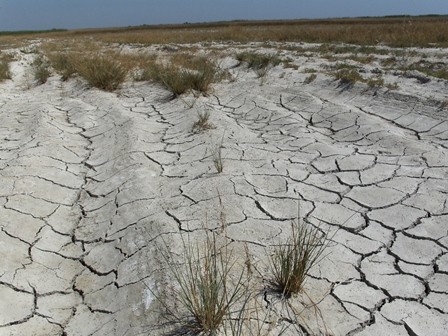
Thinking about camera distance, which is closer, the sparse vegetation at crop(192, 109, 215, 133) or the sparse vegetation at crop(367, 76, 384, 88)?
the sparse vegetation at crop(192, 109, 215, 133)

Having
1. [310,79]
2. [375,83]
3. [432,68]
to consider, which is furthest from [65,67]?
[432,68]

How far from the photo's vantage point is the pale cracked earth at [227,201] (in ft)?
6.48

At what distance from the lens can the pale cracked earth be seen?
197 cm

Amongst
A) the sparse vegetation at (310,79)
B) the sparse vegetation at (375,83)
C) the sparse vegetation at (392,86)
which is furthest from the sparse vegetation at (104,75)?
the sparse vegetation at (392,86)

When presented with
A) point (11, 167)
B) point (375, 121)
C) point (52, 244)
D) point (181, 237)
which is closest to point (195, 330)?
point (181, 237)

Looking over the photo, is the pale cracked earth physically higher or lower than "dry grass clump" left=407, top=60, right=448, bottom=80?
lower

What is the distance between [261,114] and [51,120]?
2.44 m

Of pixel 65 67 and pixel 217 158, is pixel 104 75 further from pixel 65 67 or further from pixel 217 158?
pixel 217 158

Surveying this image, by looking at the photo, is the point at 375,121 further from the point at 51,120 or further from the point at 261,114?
the point at 51,120

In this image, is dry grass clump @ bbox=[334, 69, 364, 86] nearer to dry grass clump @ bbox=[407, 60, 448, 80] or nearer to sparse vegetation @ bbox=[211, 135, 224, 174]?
dry grass clump @ bbox=[407, 60, 448, 80]

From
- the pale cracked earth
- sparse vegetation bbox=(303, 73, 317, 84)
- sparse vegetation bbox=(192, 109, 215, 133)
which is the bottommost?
the pale cracked earth

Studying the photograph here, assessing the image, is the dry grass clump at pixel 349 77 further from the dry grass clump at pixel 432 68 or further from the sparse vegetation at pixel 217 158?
the sparse vegetation at pixel 217 158

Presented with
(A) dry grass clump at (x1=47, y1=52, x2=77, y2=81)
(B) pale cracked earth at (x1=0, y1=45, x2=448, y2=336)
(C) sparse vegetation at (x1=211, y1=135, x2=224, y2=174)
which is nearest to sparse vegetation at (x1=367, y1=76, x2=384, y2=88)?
(B) pale cracked earth at (x1=0, y1=45, x2=448, y2=336)

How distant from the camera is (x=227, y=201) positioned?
9.23 feet
